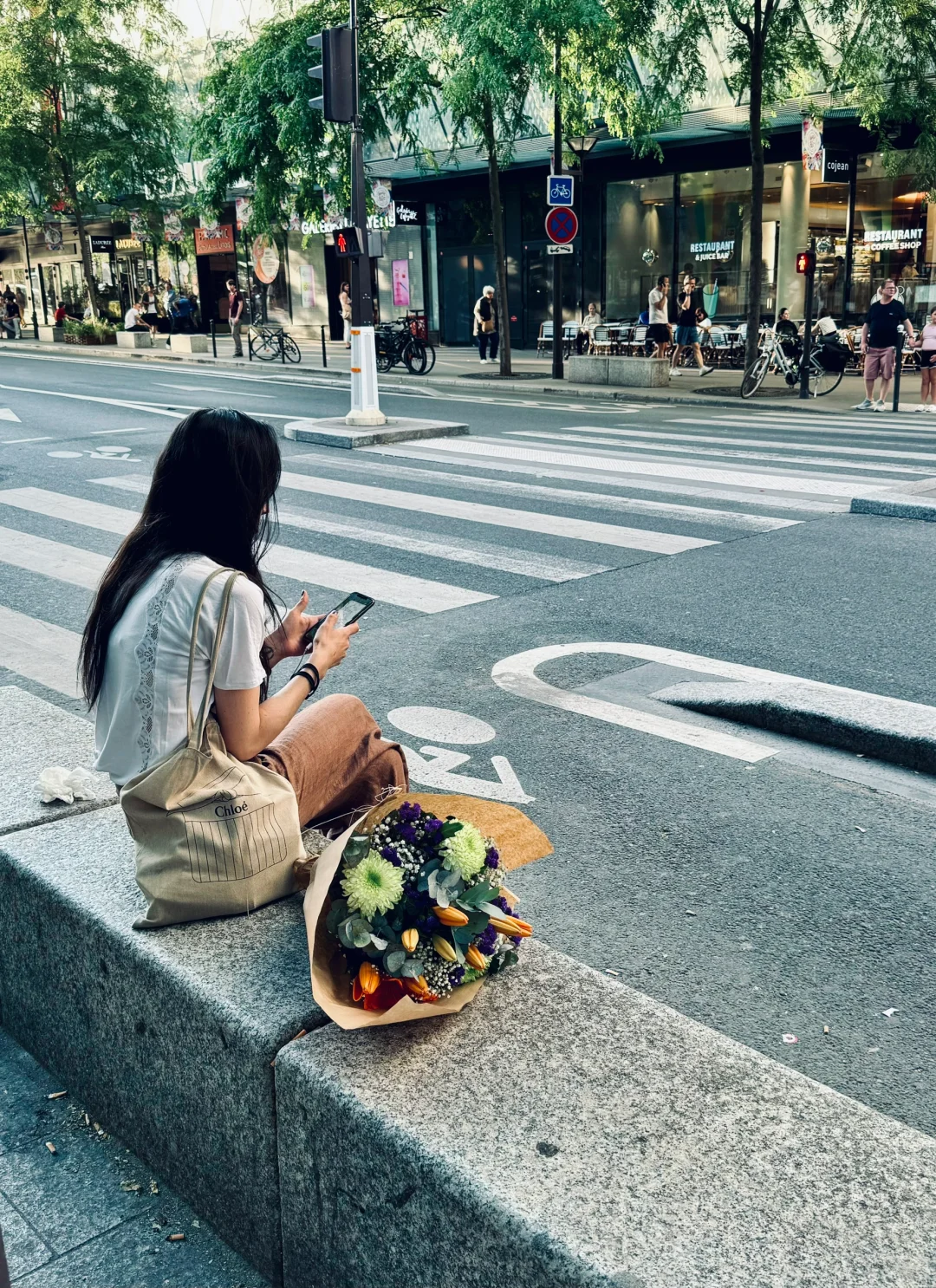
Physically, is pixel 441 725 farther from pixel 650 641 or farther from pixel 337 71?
pixel 337 71

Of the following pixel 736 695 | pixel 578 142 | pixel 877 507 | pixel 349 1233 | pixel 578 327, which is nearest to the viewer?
pixel 349 1233

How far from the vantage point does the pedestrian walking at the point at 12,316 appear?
47.0 metres

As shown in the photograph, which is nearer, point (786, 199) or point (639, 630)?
point (639, 630)

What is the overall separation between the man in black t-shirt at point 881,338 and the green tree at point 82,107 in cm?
2773

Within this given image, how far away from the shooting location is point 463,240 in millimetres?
34688

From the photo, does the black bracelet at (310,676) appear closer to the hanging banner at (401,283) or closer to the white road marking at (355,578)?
the white road marking at (355,578)

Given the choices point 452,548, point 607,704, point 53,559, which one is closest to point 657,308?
point 452,548

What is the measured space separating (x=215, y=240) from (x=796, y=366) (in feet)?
95.4

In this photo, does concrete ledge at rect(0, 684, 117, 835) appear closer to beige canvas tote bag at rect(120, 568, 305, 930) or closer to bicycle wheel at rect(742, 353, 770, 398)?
beige canvas tote bag at rect(120, 568, 305, 930)

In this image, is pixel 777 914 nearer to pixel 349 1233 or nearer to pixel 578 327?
pixel 349 1233

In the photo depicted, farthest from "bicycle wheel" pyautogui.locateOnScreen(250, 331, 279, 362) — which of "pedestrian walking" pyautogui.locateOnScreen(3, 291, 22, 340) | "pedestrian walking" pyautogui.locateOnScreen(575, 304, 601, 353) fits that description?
"pedestrian walking" pyautogui.locateOnScreen(3, 291, 22, 340)

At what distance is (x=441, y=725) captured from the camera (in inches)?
217

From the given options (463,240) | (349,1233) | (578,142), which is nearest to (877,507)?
(349,1233)

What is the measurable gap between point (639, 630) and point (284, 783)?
4.35 meters
